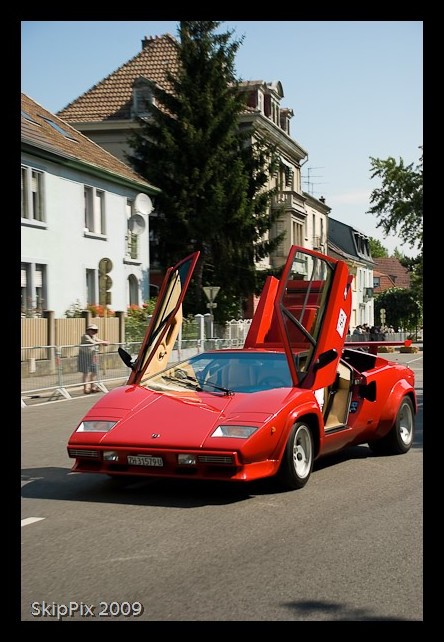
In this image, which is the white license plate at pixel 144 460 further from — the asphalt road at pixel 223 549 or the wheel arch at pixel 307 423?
the wheel arch at pixel 307 423

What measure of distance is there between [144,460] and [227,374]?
152 cm

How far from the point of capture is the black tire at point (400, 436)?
11.0m

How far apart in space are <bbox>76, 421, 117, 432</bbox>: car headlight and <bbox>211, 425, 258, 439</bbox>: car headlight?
0.98m

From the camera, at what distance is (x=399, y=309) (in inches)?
3917

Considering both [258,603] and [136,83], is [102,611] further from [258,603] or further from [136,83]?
[136,83]

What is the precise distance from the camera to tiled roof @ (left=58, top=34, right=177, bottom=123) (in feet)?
184

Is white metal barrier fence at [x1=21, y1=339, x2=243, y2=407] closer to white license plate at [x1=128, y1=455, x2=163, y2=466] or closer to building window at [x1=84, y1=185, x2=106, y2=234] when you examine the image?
white license plate at [x1=128, y1=455, x2=163, y2=466]

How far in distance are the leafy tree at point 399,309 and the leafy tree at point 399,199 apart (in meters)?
51.1

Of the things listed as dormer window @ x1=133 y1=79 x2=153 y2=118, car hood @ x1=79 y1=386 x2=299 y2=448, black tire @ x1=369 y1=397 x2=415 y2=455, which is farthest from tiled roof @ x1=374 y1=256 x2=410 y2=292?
car hood @ x1=79 y1=386 x2=299 y2=448

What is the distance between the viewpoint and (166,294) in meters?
9.94

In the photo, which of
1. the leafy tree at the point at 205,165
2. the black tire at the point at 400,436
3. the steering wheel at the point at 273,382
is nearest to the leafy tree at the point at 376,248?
the leafy tree at the point at 205,165

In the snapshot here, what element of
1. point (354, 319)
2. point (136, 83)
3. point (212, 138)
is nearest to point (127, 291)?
point (212, 138)

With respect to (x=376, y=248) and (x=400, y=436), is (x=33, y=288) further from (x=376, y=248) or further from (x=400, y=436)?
(x=376, y=248)
